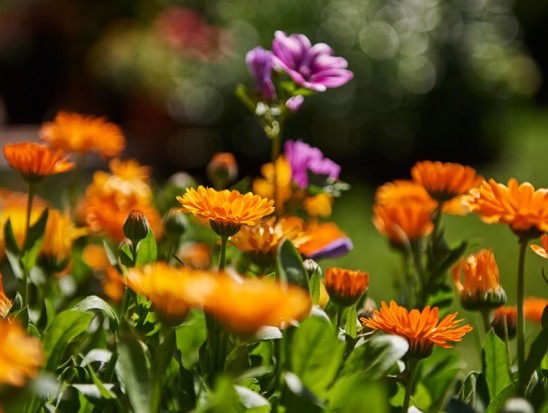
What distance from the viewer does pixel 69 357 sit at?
87cm

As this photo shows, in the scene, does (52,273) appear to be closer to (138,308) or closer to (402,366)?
(138,308)

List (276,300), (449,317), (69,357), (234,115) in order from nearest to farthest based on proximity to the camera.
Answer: (276,300)
(449,317)
(69,357)
(234,115)

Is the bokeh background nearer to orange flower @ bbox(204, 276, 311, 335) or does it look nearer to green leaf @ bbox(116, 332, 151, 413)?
green leaf @ bbox(116, 332, 151, 413)

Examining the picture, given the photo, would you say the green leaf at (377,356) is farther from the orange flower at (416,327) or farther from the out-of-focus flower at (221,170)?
the out-of-focus flower at (221,170)

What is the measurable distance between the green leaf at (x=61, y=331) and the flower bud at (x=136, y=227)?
133 millimetres

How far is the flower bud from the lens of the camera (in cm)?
88

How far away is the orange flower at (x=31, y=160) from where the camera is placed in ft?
3.12

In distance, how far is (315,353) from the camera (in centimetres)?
63

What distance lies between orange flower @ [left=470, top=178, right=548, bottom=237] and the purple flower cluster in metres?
0.24

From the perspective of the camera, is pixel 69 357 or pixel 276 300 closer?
pixel 276 300

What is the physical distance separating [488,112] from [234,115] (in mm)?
1192

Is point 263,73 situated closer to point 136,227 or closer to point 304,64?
point 304,64

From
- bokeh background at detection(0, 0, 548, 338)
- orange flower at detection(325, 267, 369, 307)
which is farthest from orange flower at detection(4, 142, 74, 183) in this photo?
bokeh background at detection(0, 0, 548, 338)

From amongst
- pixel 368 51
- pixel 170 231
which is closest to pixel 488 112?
pixel 368 51
